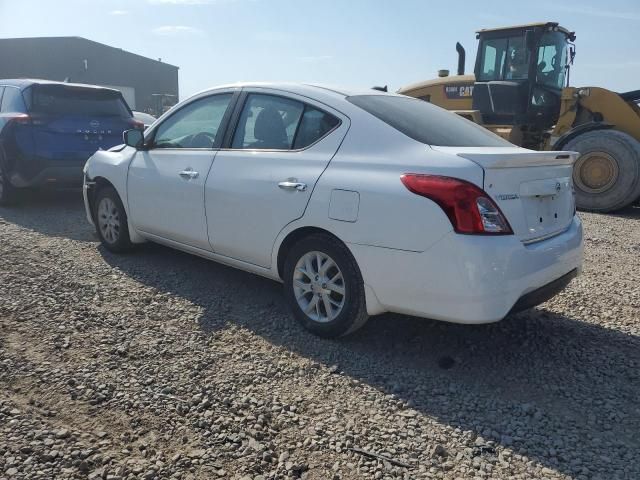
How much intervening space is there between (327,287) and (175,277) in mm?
1846

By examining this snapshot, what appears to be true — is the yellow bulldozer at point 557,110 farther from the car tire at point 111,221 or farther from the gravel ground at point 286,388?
the car tire at point 111,221

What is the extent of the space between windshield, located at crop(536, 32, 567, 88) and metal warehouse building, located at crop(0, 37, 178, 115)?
33261 millimetres

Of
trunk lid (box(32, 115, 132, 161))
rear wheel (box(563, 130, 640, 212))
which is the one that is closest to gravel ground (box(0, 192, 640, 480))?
trunk lid (box(32, 115, 132, 161))

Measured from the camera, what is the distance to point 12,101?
7.36 metres

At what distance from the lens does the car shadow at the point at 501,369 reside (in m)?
2.56

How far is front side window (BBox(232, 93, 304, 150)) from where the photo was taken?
3742 millimetres

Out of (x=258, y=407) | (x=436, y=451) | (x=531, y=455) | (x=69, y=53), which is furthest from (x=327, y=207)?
(x=69, y=53)

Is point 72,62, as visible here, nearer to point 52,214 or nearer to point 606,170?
point 52,214

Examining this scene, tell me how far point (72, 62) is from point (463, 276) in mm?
45160

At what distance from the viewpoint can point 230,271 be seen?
4941mm

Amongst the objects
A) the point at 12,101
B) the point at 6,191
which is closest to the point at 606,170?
the point at 12,101

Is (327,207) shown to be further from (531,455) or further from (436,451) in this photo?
(531,455)

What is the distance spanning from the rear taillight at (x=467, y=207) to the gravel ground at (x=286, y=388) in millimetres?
927

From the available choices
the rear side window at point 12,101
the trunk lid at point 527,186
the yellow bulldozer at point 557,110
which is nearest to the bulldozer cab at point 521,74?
the yellow bulldozer at point 557,110
